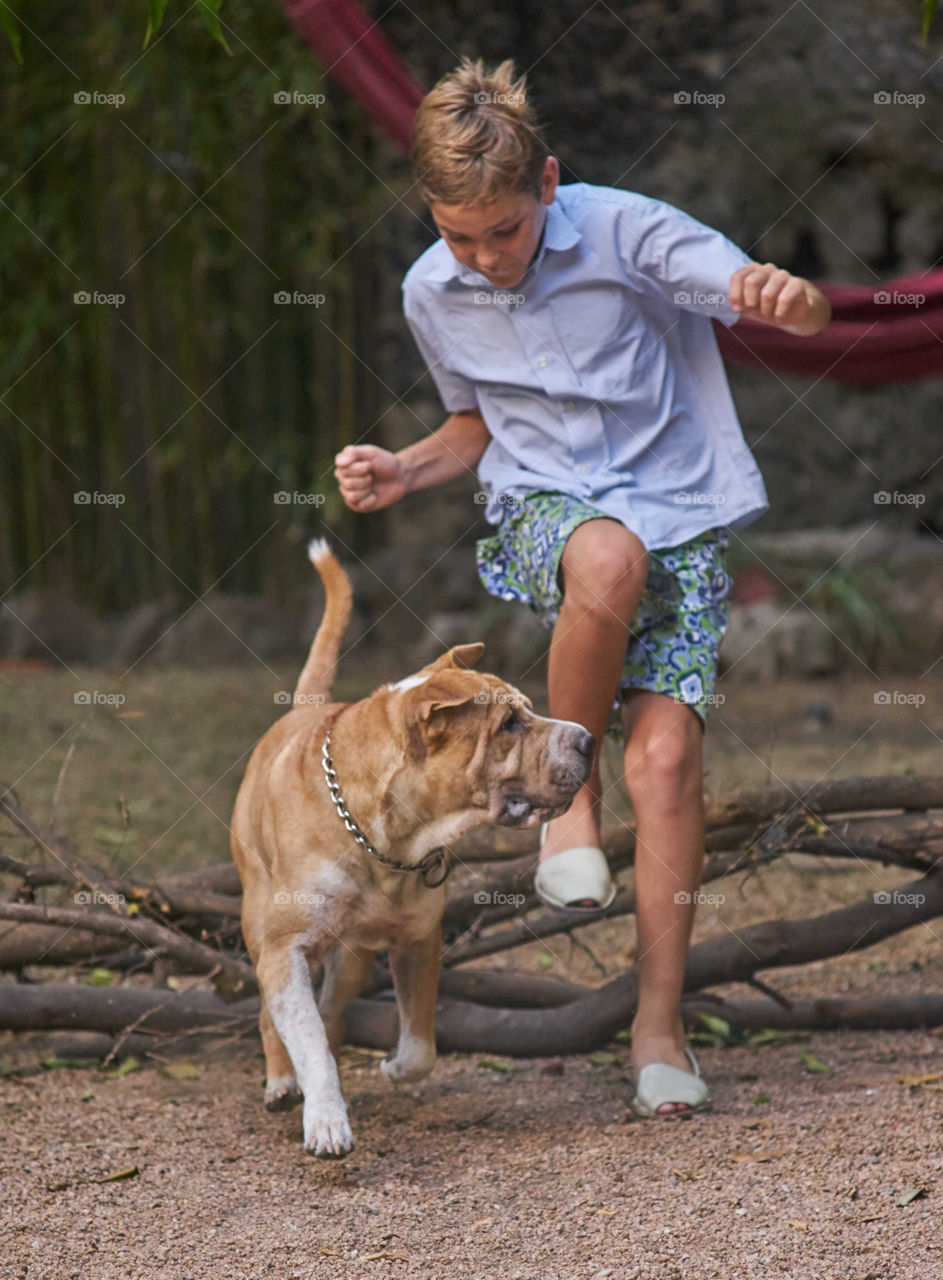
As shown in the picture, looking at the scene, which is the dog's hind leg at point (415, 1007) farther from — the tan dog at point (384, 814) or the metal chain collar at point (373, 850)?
the metal chain collar at point (373, 850)

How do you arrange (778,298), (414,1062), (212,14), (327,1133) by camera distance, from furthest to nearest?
1. (414,1062)
2. (778,298)
3. (327,1133)
4. (212,14)

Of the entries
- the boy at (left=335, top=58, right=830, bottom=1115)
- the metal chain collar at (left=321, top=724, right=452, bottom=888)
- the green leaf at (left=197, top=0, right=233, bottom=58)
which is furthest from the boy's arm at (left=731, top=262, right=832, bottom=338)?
the metal chain collar at (left=321, top=724, right=452, bottom=888)

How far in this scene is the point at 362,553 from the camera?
7.54 m

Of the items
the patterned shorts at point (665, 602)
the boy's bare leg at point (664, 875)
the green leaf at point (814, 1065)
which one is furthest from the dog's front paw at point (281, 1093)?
the green leaf at point (814, 1065)

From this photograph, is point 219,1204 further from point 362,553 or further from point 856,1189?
point 362,553

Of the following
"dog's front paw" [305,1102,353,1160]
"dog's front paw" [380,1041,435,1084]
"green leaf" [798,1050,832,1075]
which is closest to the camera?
"dog's front paw" [305,1102,353,1160]

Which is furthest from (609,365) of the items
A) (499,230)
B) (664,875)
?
(664,875)

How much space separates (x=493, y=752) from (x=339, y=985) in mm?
627

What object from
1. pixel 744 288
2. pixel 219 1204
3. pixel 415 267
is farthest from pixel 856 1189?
pixel 415 267

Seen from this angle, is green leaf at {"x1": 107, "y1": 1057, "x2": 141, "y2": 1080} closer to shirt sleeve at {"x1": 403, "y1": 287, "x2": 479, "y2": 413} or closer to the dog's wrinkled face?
the dog's wrinkled face

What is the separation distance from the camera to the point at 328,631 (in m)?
2.55

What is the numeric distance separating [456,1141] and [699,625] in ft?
3.01

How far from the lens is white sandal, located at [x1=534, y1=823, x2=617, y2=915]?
87.7 inches

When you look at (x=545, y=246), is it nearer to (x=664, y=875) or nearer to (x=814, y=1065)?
(x=664, y=875)
